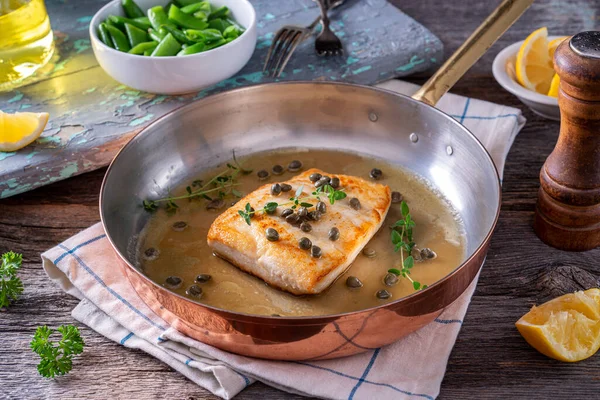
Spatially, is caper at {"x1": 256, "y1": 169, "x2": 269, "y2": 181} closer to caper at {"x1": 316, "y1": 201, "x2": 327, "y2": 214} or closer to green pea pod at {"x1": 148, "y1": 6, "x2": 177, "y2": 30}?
caper at {"x1": 316, "y1": 201, "x2": 327, "y2": 214}

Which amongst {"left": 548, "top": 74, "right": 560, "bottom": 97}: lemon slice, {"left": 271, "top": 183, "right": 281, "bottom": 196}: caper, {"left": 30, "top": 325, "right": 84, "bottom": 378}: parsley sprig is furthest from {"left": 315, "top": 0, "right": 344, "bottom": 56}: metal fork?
{"left": 30, "top": 325, "right": 84, "bottom": 378}: parsley sprig

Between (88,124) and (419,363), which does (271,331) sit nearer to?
(419,363)

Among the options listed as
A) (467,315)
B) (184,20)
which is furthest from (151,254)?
(184,20)

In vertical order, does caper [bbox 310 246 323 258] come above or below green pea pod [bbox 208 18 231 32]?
below

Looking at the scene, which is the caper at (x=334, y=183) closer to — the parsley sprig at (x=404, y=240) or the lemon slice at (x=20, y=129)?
the parsley sprig at (x=404, y=240)

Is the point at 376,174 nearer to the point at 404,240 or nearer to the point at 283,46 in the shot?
the point at 404,240
